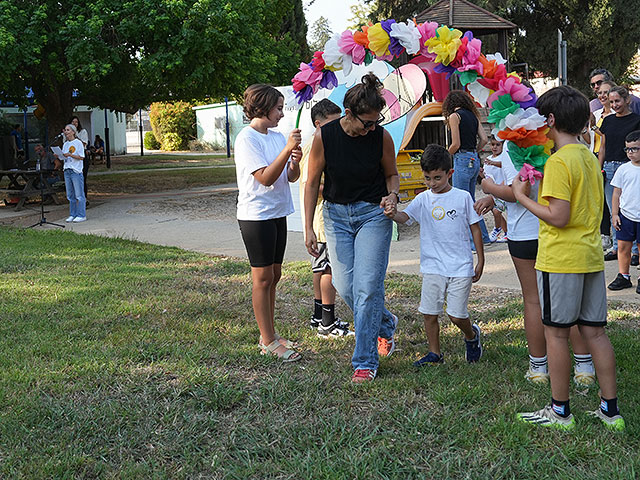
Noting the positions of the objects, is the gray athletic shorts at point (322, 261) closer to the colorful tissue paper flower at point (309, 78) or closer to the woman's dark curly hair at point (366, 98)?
the colorful tissue paper flower at point (309, 78)

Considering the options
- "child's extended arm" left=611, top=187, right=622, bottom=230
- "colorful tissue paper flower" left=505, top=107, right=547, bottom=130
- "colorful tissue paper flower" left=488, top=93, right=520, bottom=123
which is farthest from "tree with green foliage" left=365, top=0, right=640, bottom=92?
"colorful tissue paper flower" left=505, top=107, right=547, bottom=130

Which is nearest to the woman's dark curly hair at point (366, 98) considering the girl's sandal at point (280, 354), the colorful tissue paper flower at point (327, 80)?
the girl's sandal at point (280, 354)

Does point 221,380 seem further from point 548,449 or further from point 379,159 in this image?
point 548,449

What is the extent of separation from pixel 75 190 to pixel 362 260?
9.42 m

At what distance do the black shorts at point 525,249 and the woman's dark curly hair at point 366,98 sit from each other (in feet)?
3.66

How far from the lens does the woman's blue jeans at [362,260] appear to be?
414 centimetres

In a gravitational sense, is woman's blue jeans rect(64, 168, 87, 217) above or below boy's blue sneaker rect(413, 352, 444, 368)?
above

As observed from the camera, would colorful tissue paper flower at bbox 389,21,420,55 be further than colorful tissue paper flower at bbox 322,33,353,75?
No

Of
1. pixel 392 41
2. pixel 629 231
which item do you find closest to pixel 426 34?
pixel 392 41

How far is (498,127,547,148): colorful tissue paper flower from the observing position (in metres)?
3.46

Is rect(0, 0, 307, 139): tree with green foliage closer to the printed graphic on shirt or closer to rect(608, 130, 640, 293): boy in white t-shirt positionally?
rect(608, 130, 640, 293): boy in white t-shirt

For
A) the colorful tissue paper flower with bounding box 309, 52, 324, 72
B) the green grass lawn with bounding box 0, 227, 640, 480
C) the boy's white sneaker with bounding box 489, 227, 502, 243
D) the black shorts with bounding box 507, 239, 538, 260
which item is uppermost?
the colorful tissue paper flower with bounding box 309, 52, 324, 72

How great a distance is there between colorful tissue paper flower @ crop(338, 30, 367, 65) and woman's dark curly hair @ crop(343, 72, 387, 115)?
1637 millimetres

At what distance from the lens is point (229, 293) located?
6.61m
